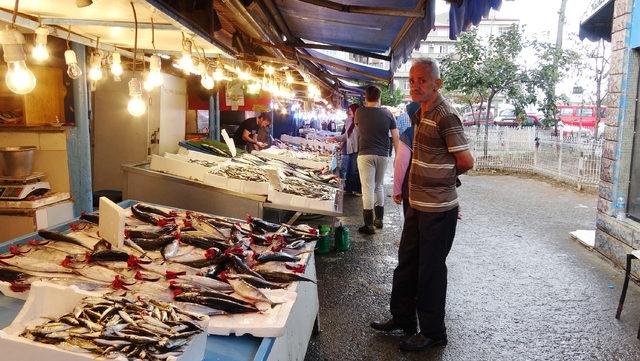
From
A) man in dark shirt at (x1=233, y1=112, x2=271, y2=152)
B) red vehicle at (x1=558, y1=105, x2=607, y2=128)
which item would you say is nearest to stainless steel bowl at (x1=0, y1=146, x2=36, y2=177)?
man in dark shirt at (x1=233, y1=112, x2=271, y2=152)

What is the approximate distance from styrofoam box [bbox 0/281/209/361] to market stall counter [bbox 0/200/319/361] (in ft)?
0.79

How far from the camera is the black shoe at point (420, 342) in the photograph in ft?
14.5

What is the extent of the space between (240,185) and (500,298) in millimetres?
3608

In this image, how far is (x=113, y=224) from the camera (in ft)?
12.0

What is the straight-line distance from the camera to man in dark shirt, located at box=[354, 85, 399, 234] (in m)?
8.42

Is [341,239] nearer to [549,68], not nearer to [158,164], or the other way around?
[158,164]

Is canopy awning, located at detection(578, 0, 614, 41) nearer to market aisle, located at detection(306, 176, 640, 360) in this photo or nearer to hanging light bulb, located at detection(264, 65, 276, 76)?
market aisle, located at detection(306, 176, 640, 360)

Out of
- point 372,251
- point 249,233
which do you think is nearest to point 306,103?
point 372,251

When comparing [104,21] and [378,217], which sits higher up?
[104,21]

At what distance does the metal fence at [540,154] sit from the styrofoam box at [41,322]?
14847mm

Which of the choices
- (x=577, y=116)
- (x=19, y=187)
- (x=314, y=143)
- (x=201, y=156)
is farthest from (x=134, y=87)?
(x=577, y=116)

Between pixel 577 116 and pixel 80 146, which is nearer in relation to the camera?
pixel 80 146

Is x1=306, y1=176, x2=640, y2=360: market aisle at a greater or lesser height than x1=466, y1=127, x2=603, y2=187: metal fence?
lesser

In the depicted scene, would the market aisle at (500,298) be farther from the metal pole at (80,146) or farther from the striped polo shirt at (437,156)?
the metal pole at (80,146)
